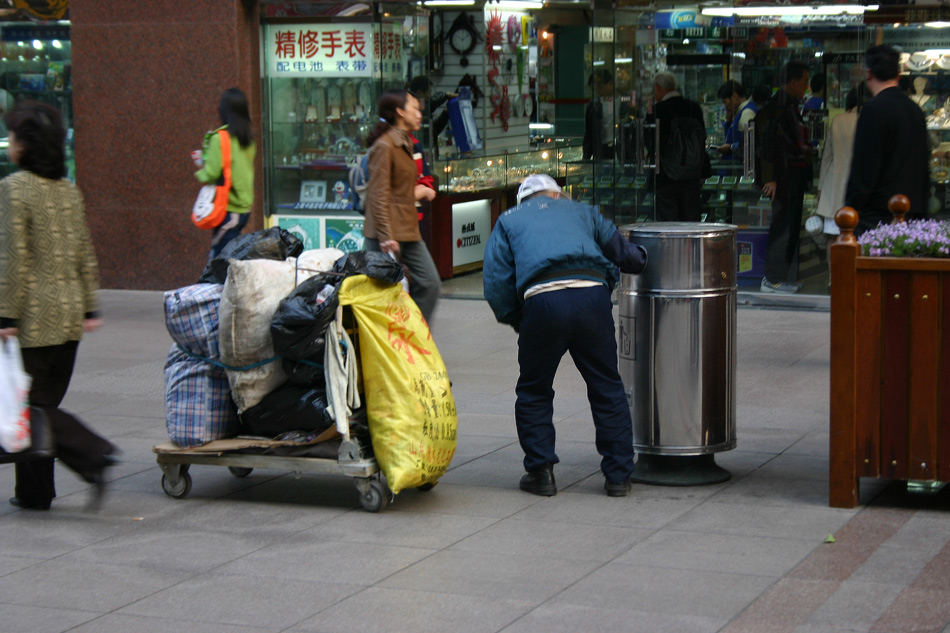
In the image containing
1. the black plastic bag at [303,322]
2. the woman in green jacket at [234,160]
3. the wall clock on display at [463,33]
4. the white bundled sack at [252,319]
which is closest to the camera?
the black plastic bag at [303,322]

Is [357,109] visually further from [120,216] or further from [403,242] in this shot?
[403,242]

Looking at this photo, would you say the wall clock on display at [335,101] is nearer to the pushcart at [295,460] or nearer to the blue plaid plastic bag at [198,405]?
the blue plaid plastic bag at [198,405]

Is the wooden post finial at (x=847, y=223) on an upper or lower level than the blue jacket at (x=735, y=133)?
lower

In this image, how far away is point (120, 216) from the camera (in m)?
12.5

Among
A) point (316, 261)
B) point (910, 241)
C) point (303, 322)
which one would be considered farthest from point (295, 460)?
point (910, 241)

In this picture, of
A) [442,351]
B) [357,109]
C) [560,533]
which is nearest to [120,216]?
[357,109]

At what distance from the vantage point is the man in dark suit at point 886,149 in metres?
7.46

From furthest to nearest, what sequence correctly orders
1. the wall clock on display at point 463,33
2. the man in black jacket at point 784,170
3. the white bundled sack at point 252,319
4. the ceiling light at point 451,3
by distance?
the wall clock on display at point 463,33 < the ceiling light at point 451,3 < the man in black jacket at point 784,170 < the white bundled sack at point 252,319

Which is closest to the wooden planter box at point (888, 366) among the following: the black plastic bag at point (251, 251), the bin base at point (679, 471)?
the bin base at point (679, 471)

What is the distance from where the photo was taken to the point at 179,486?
6.03m

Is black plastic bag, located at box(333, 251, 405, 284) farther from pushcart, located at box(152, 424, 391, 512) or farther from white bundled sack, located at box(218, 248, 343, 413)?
pushcart, located at box(152, 424, 391, 512)

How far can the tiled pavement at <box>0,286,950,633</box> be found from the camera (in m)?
4.41

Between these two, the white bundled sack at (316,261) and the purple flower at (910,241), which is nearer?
the purple flower at (910,241)

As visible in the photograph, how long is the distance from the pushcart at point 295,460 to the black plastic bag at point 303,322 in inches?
17.2
